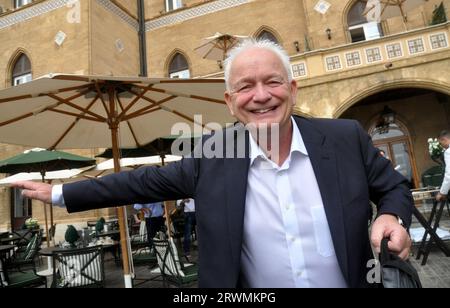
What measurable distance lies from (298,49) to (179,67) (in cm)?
637

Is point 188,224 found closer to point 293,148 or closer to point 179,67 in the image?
point 293,148

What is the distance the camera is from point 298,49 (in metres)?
15.8

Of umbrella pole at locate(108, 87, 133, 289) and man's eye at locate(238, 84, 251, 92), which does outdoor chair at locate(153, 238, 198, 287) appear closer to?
umbrella pole at locate(108, 87, 133, 289)

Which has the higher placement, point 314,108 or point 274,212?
point 314,108

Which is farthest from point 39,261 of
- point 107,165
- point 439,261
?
point 439,261

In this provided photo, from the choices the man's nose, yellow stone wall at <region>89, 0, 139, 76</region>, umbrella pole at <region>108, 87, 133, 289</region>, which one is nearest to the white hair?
the man's nose

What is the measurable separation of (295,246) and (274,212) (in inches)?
6.1

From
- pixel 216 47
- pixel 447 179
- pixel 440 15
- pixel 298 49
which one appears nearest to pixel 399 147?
pixel 440 15

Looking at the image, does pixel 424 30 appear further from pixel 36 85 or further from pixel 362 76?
pixel 36 85

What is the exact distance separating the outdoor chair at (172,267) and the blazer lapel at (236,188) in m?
3.51

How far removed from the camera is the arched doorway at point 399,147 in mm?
14344

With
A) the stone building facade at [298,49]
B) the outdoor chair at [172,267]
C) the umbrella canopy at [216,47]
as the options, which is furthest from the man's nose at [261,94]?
the umbrella canopy at [216,47]

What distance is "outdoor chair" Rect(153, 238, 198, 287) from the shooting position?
15.3ft

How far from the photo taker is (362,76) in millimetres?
11852
